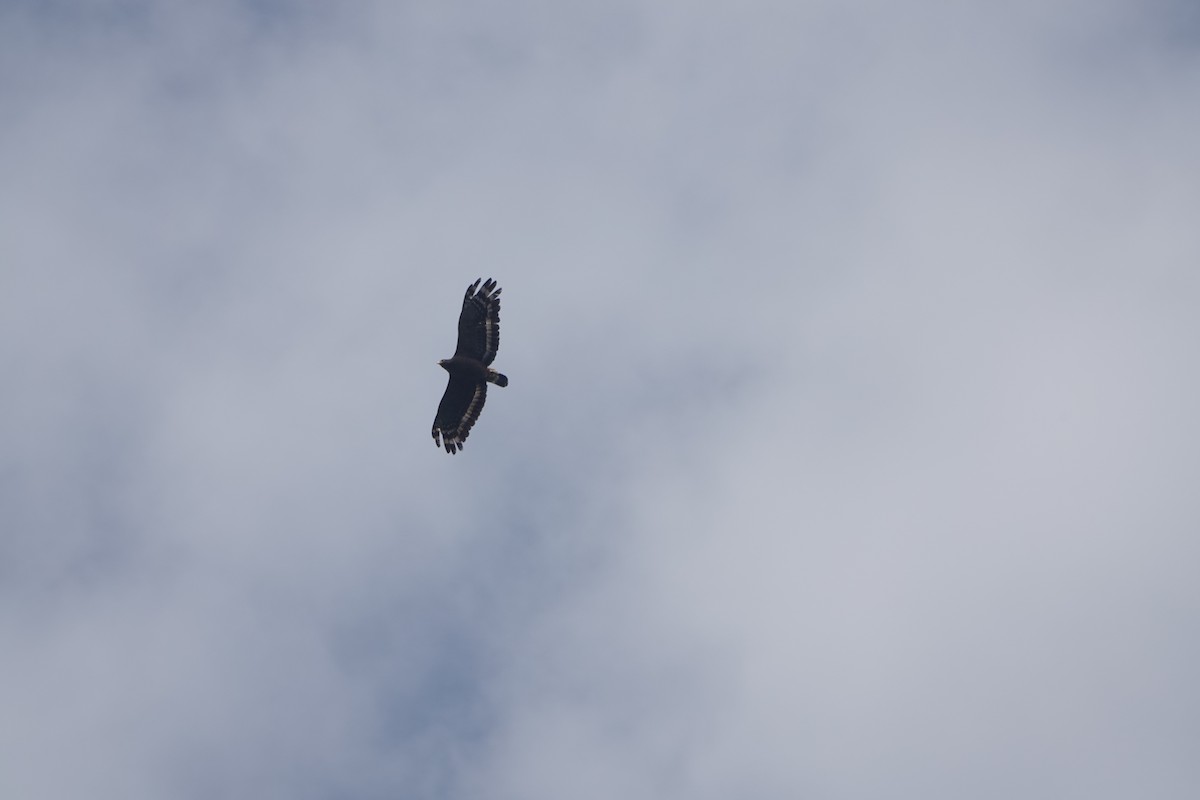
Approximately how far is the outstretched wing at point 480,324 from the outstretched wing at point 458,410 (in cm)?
138

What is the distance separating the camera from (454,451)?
251 feet

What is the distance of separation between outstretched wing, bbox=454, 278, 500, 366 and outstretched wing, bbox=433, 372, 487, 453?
138 cm

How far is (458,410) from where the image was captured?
7631 centimetres

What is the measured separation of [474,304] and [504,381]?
3.85m

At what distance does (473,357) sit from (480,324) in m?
1.55

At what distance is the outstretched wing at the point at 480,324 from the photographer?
7419 centimetres

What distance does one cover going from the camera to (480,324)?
74.4 m

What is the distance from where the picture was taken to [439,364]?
74.6 m

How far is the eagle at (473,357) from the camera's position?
74.2m

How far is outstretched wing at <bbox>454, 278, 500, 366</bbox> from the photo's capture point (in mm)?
74188

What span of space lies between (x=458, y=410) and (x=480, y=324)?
14.5 ft

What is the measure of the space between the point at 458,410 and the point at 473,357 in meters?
2.91

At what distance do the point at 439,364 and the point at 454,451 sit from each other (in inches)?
171

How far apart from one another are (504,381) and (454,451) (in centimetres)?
404
